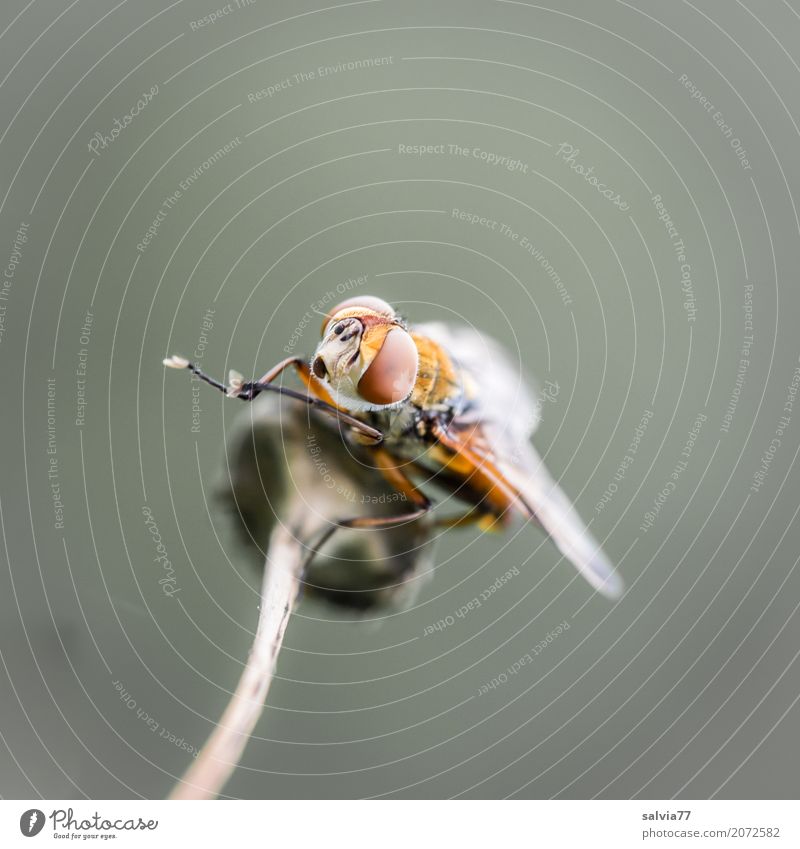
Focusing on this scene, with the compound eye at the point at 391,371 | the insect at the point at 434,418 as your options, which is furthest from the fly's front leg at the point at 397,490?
the compound eye at the point at 391,371

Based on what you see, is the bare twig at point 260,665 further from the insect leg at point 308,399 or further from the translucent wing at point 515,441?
the translucent wing at point 515,441

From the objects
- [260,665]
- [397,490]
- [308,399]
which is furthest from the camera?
[397,490]

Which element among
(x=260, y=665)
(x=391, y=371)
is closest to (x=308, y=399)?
(x=391, y=371)

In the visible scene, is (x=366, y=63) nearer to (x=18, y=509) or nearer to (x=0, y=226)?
(x=0, y=226)
